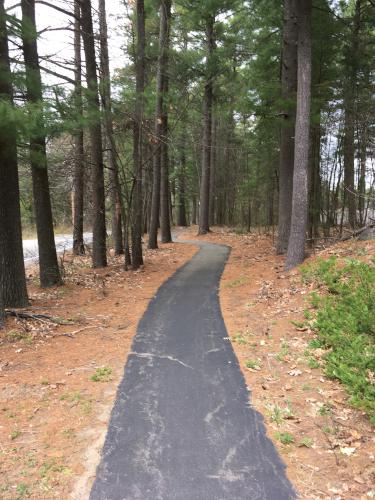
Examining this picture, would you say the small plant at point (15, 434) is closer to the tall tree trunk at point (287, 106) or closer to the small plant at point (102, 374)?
the small plant at point (102, 374)

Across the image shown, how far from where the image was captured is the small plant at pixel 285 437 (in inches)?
150

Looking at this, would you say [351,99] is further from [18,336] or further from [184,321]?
[18,336]

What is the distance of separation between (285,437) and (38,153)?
23.3 ft

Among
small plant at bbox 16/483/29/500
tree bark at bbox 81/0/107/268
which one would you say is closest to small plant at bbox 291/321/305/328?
small plant at bbox 16/483/29/500

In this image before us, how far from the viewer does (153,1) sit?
559 inches

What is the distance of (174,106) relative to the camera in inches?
621

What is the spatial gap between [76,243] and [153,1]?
9.93 metres

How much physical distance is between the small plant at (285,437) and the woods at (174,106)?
5922 millimetres

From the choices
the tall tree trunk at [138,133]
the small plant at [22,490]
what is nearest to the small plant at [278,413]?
the small plant at [22,490]

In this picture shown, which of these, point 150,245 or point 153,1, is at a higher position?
point 153,1

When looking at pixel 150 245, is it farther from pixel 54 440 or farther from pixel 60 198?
pixel 54 440

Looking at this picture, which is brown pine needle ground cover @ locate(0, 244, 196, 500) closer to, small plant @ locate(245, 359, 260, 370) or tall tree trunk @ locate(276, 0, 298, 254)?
small plant @ locate(245, 359, 260, 370)

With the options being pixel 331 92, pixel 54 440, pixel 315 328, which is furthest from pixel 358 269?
pixel 331 92

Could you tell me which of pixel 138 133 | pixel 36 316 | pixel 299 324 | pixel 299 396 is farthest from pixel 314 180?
pixel 299 396
